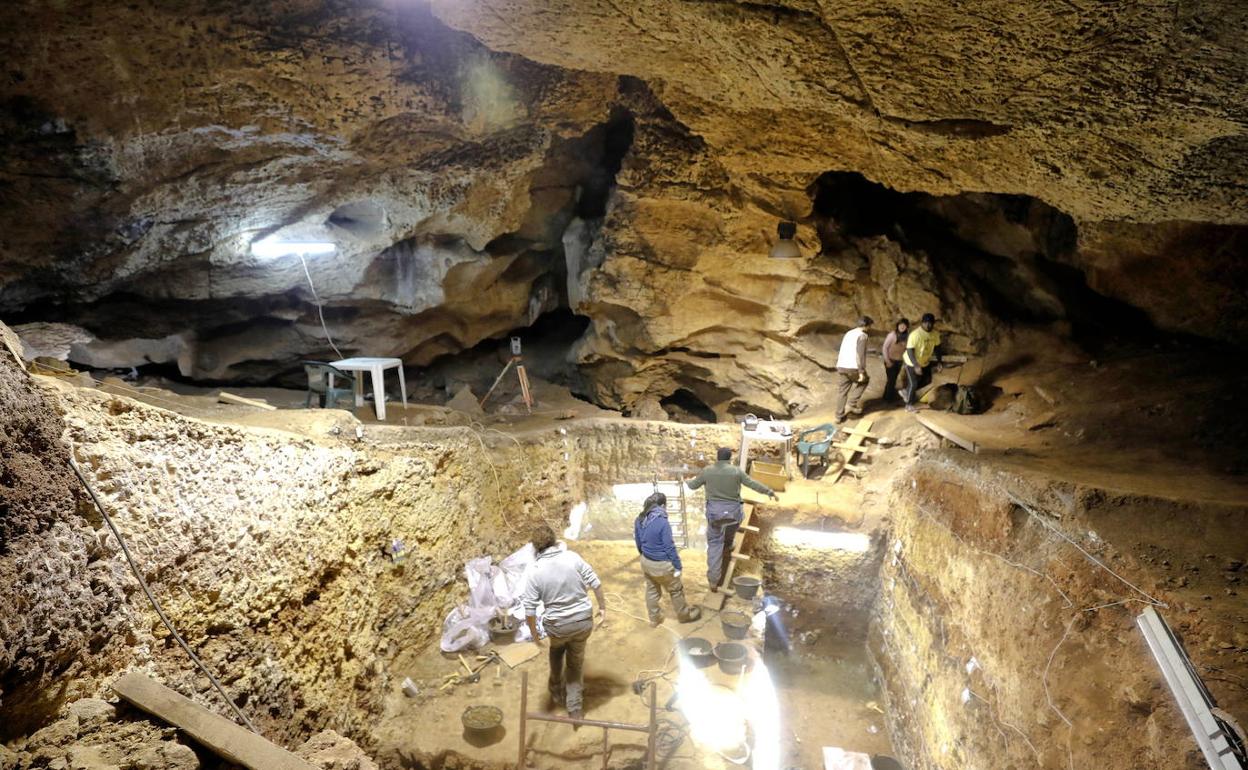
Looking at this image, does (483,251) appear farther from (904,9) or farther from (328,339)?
(904,9)

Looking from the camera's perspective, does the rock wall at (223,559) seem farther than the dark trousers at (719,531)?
No

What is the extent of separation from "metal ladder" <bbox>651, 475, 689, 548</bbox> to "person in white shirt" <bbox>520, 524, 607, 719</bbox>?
3.44 m

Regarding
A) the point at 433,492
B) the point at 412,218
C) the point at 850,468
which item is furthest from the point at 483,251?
the point at 850,468

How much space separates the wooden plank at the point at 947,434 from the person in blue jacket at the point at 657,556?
3.42m

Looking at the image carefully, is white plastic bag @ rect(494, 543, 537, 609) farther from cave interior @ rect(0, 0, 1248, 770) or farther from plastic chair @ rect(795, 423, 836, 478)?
plastic chair @ rect(795, 423, 836, 478)

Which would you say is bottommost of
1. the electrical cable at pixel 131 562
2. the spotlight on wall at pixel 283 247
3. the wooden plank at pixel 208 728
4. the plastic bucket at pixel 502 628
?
the plastic bucket at pixel 502 628

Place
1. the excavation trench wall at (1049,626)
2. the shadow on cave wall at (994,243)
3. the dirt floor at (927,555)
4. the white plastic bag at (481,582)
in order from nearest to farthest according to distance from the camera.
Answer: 1. the excavation trench wall at (1049,626)
2. the dirt floor at (927,555)
3. the white plastic bag at (481,582)
4. the shadow on cave wall at (994,243)

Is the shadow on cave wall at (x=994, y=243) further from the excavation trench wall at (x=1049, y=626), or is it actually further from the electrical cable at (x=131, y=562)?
the electrical cable at (x=131, y=562)

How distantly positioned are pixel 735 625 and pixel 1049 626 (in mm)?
2737

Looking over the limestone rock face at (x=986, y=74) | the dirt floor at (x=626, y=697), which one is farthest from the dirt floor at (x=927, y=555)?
the limestone rock face at (x=986, y=74)

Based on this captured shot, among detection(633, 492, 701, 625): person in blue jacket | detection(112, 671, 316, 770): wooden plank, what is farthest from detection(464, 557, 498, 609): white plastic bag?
detection(112, 671, 316, 770): wooden plank

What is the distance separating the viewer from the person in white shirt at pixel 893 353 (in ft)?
29.8

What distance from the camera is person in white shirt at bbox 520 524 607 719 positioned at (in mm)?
4848

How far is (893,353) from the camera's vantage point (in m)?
9.20
